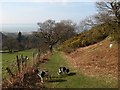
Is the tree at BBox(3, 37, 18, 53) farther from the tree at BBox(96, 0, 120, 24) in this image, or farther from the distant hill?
the tree at BBox(96, 0, 120, 24)

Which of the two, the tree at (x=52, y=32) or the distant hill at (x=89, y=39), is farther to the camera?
the tree at (x=52, y=32)

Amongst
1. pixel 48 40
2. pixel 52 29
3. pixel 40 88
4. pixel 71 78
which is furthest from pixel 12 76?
pixel 52 29

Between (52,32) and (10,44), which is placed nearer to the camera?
(10,44)

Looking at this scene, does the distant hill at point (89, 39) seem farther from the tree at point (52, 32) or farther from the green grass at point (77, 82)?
the green grass at point (77, 82)

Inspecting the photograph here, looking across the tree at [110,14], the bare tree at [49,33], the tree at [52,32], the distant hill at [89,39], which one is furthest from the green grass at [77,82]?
the bare tree at [49,33]

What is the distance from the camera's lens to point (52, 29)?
7694 centimetres

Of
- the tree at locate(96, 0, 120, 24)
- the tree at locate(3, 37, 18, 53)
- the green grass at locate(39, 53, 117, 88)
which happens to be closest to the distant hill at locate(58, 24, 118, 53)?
the tree at locate(96, 0, 120, 24)

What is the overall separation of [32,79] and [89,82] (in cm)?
398

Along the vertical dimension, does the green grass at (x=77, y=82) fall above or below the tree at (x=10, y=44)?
below

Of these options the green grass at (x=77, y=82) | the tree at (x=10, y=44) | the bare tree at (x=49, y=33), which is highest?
the bare tree at (x=49, y=33)

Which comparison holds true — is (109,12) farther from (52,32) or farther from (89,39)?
(52,32)

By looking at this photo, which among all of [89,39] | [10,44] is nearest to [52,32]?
[10,44]

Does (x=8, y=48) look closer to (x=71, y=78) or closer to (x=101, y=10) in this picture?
(x=101, y=10)

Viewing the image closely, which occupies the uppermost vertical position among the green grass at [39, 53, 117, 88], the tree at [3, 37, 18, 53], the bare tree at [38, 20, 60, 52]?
the bare tree at [38, 20, 60, 52]
